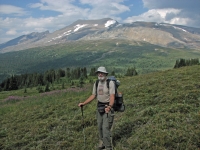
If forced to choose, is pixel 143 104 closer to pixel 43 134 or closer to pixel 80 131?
pixel 80 131

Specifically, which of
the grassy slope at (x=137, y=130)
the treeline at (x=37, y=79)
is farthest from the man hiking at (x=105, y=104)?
the treeline at (x=37, y=79)

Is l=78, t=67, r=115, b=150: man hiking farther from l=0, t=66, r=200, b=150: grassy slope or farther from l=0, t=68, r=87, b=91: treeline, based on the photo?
l=0, t=68, r=87, b=91: treeline

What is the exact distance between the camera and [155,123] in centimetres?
1154

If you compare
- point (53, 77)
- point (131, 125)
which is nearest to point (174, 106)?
point (131, 125)

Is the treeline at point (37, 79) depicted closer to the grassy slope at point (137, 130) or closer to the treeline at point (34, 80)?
the treeline at point (34, 80)

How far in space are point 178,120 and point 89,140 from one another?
4805 mm

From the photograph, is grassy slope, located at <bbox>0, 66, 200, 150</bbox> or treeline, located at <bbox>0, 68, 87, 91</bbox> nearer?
grassy slope, located at <bbox>0, 66, 200, 150</bbox>

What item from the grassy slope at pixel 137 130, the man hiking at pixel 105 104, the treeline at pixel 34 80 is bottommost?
the treeline at pixel 34 80

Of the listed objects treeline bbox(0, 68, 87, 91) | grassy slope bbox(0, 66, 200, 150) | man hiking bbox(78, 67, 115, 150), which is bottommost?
treeline bbox(0, 68, 87, 91)

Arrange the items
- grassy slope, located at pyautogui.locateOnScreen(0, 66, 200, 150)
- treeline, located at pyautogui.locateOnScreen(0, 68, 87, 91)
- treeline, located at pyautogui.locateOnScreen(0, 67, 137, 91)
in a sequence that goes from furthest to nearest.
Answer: treeline, located at pyautogui.locateOnScreen(0, 68, 87, 91) → treeline, located at pyautogui.locateOnScreen(0, 67, 137, 91) → grassy slope, located at pyautogui.locateOnScreen(0, 66, 200, 150)

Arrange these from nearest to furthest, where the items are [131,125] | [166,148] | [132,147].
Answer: [166,148]
[132,147]
[131,125]

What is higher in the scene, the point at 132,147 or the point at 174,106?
the point at 174,106

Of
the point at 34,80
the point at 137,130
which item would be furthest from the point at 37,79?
the point at 137,130

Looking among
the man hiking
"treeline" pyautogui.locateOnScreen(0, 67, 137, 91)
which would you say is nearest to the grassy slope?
the man hiking
